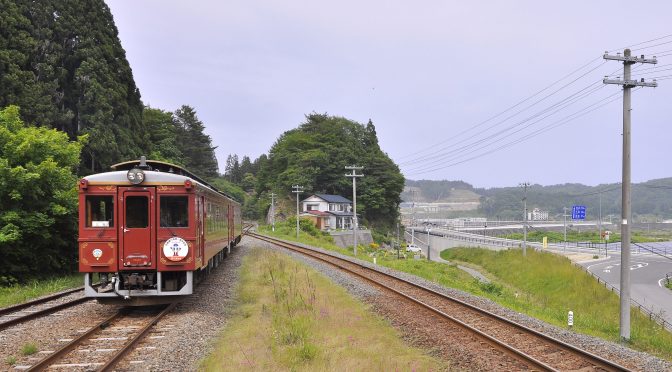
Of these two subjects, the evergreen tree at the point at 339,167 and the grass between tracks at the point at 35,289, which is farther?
the evergreen tree at the point at 339,167

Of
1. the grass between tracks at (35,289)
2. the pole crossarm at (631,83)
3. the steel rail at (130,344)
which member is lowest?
the grass between tracks at (35,289)

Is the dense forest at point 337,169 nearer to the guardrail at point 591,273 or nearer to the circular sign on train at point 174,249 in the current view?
the guardrail at point 591,273

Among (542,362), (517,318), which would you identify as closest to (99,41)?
(517,318)

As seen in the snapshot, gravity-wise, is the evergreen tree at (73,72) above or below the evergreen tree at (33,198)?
above

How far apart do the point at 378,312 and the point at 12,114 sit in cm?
1355

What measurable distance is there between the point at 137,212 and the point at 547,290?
1198 inches

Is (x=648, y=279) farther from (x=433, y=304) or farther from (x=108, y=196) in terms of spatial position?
(x=108, y=196)

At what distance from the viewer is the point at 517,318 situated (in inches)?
477

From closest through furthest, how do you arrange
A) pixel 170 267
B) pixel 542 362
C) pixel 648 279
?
pixel 542 362, pixel 170 267, pixel 648 279

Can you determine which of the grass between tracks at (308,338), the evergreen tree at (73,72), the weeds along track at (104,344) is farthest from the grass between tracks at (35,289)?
the evergreen tree at (73,72)

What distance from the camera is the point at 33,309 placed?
11633 millimetres

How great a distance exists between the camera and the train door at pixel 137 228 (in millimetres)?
11172

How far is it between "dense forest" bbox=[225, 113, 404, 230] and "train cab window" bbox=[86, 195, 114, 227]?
64.0 meters

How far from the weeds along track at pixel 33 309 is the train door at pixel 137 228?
1.97 meters
